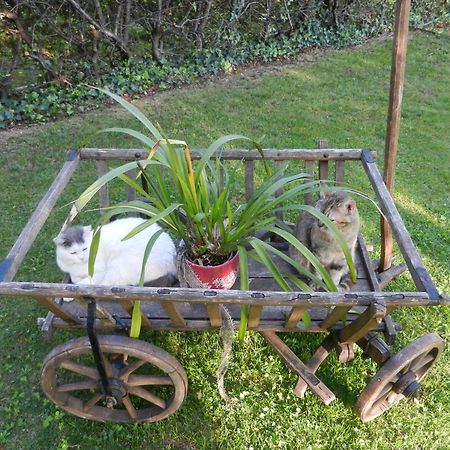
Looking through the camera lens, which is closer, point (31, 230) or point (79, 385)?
point (31, 230)

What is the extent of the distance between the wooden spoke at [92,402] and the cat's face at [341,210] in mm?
1282

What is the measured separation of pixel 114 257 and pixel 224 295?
854 millimetres

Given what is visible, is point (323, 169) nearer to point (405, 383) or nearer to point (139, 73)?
point (405, 383)

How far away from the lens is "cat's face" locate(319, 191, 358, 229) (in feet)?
6.94

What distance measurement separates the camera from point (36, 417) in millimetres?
2352

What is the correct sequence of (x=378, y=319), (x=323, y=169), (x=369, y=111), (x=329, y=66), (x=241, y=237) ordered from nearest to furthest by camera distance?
(x=378, y=319)
(x=241, y=237)
(x=323, y=169)
(x=369, y=111)
(x=329, y=66)

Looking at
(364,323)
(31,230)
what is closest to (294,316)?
(364,323)

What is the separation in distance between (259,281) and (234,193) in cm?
160

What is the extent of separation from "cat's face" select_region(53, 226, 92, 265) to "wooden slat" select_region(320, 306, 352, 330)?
113 centimetres

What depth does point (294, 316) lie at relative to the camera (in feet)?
6.02

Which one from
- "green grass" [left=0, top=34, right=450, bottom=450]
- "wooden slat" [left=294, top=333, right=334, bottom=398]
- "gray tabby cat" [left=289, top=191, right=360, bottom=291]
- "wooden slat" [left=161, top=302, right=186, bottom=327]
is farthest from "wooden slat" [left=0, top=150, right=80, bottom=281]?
"wooden slat" [left=294, top=333, right=334, bottom=398]

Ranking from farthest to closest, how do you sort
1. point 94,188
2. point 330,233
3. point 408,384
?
point 330,233 → point 408,384 → point 94,188

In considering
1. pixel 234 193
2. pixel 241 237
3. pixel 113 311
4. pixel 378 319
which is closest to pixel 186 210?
pixel 241 237

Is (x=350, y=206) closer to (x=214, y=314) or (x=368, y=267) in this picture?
(x=368, y=267)
